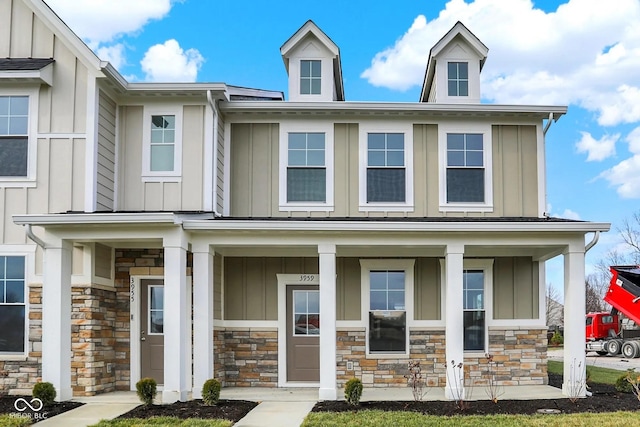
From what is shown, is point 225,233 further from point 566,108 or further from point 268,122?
point 566,108

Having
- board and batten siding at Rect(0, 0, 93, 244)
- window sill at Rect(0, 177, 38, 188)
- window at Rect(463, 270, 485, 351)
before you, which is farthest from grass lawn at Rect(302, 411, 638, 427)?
window sill at Rect(0, 177, 38, 188)

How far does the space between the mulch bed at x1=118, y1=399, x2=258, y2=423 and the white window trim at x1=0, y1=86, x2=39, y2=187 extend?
4498 mm

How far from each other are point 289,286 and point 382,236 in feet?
8.76

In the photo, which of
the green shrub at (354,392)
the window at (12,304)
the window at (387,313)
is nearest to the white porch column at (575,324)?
the window at (387,313)

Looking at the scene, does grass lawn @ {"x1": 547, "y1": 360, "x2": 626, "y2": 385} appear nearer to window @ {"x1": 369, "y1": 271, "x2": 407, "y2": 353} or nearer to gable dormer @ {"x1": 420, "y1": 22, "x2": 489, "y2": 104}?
window @ {"x1": 369, "y1": 271, "x2": 407, "y2": 353}

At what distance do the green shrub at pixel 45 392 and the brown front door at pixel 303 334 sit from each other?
4.46 metres

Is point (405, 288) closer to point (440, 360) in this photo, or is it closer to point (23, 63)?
point (440, 360)

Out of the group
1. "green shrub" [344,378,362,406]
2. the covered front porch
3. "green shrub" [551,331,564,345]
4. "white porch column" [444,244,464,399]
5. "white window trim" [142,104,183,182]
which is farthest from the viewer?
"green shrub" [551,331,564,345]

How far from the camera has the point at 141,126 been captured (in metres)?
13.5

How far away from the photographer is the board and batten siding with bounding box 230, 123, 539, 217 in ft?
46.4

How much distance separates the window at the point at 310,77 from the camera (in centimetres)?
1490

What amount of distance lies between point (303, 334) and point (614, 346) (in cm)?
1667

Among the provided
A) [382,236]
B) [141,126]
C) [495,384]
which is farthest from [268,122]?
[495,384]

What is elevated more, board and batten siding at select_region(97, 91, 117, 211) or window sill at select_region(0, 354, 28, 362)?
board and batten siding at select_region(97, 91, 117, 211)
